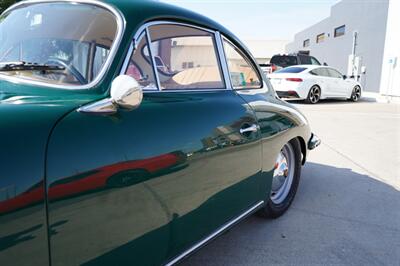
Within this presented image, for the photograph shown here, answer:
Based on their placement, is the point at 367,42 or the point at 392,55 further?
the point at 367,42

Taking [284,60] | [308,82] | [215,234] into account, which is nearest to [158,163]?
[215,234]

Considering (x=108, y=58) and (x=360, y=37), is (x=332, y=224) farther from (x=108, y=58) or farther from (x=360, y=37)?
(x=360, y=37)

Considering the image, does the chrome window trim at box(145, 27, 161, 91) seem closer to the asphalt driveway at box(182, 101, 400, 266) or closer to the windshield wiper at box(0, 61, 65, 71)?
the windshield wiper at box(0, 61, 65, 71)

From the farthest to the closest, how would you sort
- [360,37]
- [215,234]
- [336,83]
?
[360,37]
[336,83]
[215,234]

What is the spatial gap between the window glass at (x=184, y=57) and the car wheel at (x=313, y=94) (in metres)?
11.3

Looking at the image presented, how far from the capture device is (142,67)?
2.09m

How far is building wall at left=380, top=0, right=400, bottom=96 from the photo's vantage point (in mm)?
18203

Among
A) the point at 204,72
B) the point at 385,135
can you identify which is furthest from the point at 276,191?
the point at 385,135

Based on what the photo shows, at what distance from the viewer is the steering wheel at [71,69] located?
185 cm

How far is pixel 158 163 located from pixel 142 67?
568 millimetres

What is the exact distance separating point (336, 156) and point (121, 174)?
499 centimetres

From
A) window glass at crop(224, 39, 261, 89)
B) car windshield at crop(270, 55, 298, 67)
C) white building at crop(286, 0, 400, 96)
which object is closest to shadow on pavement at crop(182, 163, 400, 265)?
window glass at crop(224, 39, 261, 89)

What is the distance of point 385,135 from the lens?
26.0ft

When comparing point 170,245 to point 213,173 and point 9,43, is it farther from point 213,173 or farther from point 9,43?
point 9,43
